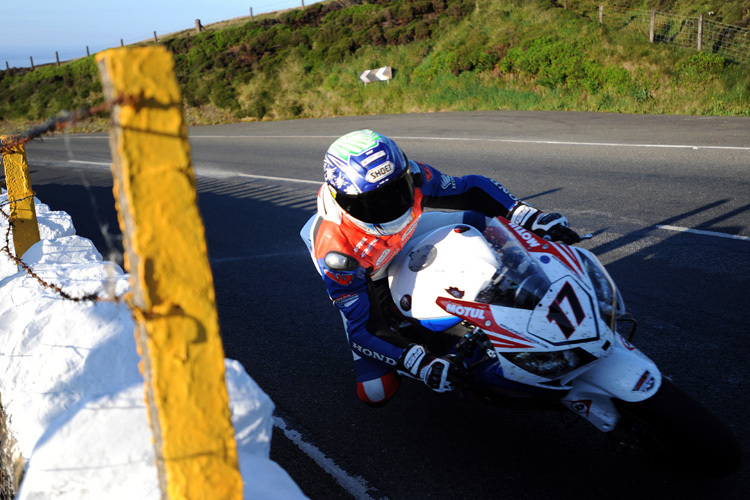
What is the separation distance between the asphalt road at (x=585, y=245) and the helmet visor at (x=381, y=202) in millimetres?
1135

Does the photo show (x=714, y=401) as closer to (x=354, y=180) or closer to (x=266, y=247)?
(x=354, y=180)

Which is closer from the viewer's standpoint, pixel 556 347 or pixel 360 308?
pixel 556 347

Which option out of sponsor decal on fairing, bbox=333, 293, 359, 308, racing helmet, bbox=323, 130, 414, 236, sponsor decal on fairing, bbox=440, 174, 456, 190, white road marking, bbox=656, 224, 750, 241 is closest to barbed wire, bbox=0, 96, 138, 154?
racing helmet, bbox=323, 130, 414, 236

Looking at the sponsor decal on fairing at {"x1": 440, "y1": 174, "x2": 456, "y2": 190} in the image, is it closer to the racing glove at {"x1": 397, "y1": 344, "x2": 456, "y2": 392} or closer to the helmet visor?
Result: the helmet visor

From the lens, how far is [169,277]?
1.35m

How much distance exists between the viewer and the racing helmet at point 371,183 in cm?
308

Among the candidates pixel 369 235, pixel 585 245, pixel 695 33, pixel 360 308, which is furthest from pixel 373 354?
pixel 695 33

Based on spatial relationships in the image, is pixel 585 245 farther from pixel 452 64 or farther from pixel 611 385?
pixel 452 64

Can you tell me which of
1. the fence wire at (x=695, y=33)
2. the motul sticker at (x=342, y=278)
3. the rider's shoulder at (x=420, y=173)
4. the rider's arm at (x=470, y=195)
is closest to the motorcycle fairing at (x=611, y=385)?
the rider's arm at (x=470, y=195)

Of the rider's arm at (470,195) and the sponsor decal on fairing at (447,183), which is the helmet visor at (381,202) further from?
the sponsor decal on fairing at (447,183)

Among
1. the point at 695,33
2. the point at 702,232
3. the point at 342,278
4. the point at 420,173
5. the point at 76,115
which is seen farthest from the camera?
the point at 695,33

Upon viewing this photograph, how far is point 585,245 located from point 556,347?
3.96 metres

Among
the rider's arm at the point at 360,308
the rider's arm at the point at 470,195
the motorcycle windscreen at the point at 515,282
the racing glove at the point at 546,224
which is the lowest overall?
the rider's arm at the point at 360,308

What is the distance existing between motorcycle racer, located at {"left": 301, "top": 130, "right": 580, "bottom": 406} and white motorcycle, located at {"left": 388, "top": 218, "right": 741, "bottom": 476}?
27 centimetres
